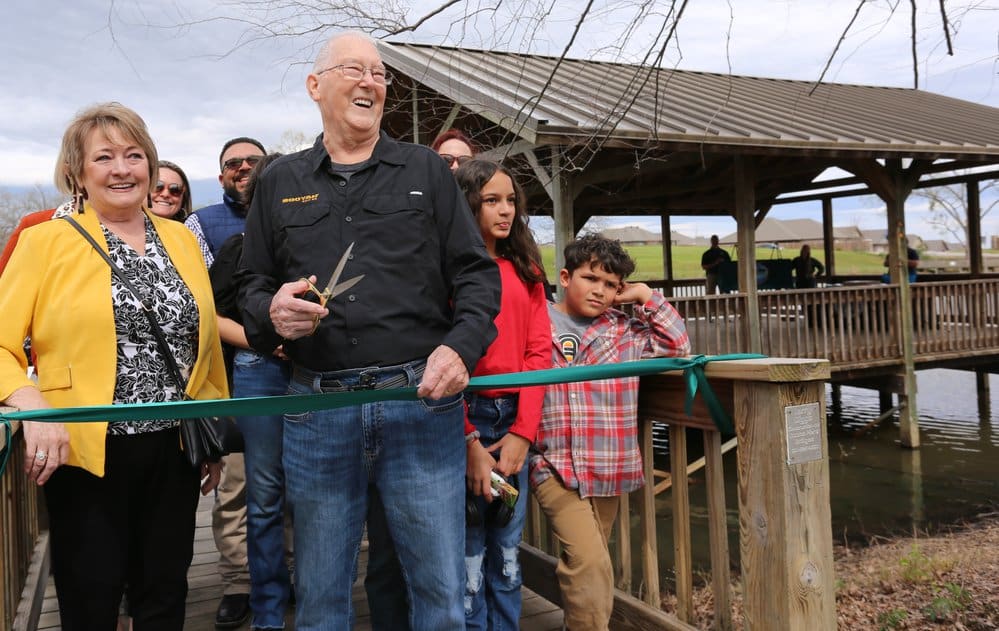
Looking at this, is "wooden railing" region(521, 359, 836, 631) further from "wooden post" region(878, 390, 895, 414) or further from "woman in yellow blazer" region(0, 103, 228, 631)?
"wooden post" region(878, 390, 895, 414)

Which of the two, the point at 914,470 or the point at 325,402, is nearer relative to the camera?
the point at 325,402

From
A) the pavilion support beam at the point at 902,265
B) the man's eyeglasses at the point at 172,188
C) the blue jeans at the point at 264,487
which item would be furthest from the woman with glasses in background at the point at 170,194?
the pavilion support beam at the point at 902,265

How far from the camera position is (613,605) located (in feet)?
9.15

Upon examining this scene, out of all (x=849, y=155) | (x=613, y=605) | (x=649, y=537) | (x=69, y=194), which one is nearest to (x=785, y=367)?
(x=649, y=537)

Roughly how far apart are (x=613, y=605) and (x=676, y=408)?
780mm

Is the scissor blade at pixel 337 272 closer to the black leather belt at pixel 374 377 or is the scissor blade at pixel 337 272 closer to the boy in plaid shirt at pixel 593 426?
the black leather belt at pixel 374 377

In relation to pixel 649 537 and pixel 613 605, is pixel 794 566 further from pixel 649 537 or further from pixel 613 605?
pixel 613 605

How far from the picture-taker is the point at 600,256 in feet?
9.02

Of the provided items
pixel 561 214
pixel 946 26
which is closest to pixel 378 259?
pixel 946 26

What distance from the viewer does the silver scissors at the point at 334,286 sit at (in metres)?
1.82

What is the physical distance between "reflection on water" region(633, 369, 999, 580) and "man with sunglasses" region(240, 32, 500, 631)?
5511 millimetres

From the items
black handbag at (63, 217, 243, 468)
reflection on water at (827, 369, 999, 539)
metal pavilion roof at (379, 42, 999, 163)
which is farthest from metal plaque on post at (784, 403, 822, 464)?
reflection on water at (827, 369, 999, 539)

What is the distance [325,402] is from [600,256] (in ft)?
4.04

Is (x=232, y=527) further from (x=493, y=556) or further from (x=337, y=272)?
(x=337, y=272)
